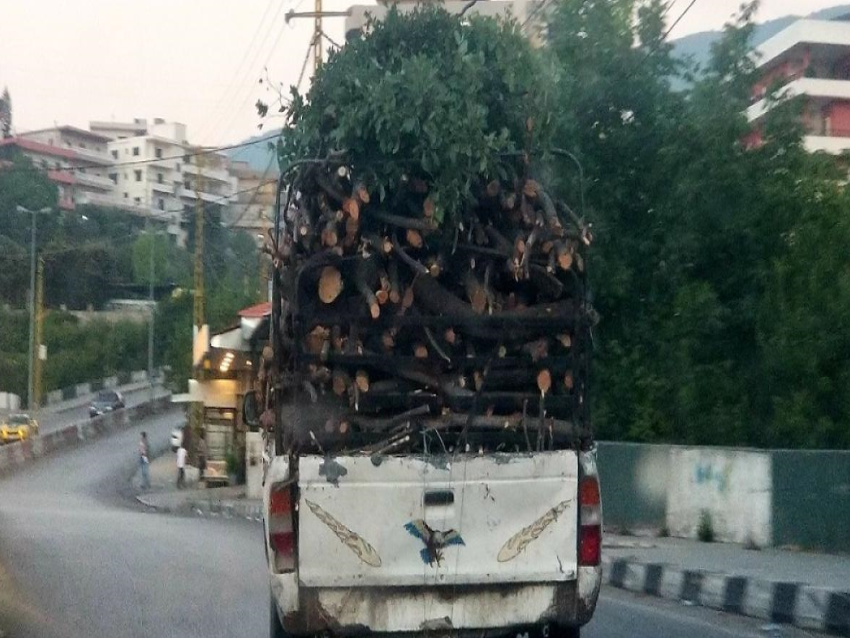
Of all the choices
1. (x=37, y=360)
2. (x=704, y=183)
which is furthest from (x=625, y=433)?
(x=37, y=360)

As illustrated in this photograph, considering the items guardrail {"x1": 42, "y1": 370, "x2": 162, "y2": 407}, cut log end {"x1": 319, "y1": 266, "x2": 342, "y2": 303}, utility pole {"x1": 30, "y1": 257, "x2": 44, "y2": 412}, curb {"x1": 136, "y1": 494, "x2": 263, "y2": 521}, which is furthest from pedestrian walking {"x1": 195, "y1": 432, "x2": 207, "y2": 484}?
cut log end {"x1": 319, "y1": 266, "x2": 342, "y2": 303}

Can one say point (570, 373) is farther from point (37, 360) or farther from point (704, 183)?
point (37, 360)

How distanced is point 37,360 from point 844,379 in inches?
1948

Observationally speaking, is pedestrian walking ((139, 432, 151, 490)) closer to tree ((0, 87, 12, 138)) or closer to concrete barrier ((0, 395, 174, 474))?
concrete barrier ((0, 395, 174, 474))

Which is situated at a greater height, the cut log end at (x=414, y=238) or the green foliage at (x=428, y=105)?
the green foliage at (x=428, y=105)

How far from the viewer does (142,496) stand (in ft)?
126

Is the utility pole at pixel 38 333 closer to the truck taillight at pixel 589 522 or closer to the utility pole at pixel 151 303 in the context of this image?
the utility pole at pixel 151 303

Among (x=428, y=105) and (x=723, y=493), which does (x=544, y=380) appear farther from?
(x=723, y=493)

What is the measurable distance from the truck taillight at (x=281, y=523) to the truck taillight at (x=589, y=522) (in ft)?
4.89

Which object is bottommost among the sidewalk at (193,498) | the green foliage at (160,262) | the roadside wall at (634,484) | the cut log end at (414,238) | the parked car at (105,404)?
the sidewalk at (193,498)

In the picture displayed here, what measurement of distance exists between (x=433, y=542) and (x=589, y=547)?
2.73 feet

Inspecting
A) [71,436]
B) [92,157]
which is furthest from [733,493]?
[92,157]

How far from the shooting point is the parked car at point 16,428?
170ft

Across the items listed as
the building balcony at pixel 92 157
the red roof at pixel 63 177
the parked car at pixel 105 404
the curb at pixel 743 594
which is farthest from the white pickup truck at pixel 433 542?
the building balcony at pixel 92 157
